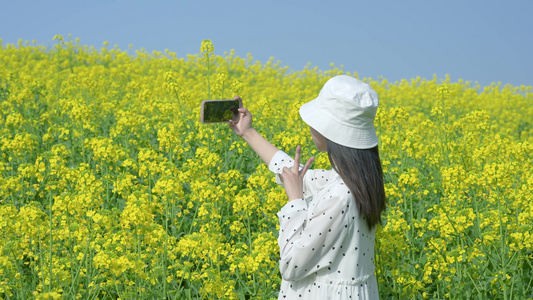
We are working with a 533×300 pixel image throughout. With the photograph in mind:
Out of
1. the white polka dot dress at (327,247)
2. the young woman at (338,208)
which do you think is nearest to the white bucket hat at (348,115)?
the young woman at (338,208)

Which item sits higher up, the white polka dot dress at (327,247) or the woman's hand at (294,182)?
the woman's hand at (294,182)

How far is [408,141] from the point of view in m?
5.76

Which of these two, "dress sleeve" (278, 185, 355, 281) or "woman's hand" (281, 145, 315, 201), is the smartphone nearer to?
"woman's hand" (281, 145, 315, 201)

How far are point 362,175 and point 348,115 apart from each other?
0.23 meters

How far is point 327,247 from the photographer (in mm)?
2295

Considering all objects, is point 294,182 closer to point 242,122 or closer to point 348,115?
point 348,115

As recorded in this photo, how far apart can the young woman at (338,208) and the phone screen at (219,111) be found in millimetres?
702

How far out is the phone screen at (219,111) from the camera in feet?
9.82

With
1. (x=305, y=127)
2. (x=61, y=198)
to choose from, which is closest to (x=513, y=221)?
(x=61, y=198)

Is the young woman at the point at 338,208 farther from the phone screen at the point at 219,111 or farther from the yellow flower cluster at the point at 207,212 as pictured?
the yellow flower cluster at the point at 207,212

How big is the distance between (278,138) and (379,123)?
4.11 feet

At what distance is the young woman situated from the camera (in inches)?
89.8

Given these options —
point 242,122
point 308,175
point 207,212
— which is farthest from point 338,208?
point 207,212

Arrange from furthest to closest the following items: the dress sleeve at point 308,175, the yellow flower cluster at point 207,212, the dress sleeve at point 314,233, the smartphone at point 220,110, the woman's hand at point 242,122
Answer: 1. the yellow flower cluster at point 207,212
2. the woman's hand at point 242,122
3. the smartphone at point 220,110
4. the dress sleeve at point 308,175
5. the dress sleeve at point 314,233
